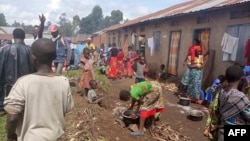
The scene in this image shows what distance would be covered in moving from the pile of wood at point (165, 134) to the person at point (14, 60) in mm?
2823

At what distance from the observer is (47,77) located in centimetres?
203

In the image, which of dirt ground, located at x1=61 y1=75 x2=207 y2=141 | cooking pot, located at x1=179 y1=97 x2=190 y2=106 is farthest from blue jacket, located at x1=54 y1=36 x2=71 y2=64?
cooking pot, located at x1=179 y1=97 x2=190 y2=106

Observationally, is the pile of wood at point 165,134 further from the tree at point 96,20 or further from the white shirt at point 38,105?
the tree at point 96,20

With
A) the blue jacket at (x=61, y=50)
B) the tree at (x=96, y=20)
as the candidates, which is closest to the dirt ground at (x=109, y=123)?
the blue jacket at (x=61, y=50)

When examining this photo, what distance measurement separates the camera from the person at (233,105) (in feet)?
9.11

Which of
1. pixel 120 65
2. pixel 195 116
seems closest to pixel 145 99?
pixel 195 116

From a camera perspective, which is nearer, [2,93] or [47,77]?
[47,77]

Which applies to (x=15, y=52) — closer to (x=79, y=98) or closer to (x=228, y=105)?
(x=79, y=98)

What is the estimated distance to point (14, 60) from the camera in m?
4.95

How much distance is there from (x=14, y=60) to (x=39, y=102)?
333 cm

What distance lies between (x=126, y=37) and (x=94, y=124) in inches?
620

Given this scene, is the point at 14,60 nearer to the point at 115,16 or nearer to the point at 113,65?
the point at 113,65

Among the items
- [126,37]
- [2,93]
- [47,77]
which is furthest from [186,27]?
[126,37]

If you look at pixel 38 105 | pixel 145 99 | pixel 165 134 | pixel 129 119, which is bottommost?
pixel 165 134
